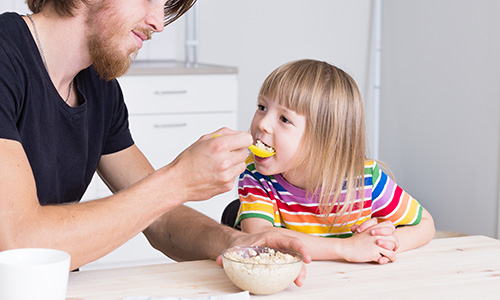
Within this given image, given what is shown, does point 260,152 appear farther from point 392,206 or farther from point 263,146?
point 392,206

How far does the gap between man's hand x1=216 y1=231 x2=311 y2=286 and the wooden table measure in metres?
0.04

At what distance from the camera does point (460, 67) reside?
11.0ft

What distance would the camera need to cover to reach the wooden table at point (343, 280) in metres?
1.11

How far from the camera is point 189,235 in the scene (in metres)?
1.44

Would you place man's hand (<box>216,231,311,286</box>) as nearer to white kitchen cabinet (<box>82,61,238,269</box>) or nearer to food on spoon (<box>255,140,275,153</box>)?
food on spoon (<box>255,140,275,153</box>)

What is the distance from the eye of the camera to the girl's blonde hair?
156 cm

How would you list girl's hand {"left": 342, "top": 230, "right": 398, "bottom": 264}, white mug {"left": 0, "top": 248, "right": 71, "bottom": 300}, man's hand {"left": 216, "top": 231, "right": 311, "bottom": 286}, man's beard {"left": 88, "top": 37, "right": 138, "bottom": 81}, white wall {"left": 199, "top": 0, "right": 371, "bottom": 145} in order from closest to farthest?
white mug {"left": 0, "top": 248, "right": 71, "bottom": 300} → man's hand {"left": 216, "top": 231, "right": 311, "bottom": 286} → girl's hand {"left": 342, "top": 230, "right": 398, "bottom": 264} → man's beard {"left": 88, "top": 37, "right": 138, "bottom": 81} → white wall {"left": 199, "top": 0, "right": 371, "bottom": 145}

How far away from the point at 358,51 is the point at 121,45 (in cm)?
279

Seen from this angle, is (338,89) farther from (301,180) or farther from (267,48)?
(267,48)

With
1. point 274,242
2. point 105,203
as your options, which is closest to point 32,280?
point 105,203

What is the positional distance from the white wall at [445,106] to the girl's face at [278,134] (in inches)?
73.4

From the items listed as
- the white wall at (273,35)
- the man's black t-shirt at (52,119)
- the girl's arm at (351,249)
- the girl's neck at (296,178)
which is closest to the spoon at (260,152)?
the girl's neck at (296,178)

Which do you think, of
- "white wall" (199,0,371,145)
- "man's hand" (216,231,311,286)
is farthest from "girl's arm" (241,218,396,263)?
"white wall" (199,0,371,145)

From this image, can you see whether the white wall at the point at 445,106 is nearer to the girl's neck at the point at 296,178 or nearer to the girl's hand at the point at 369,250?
the girl's neck at the point at 296,178
